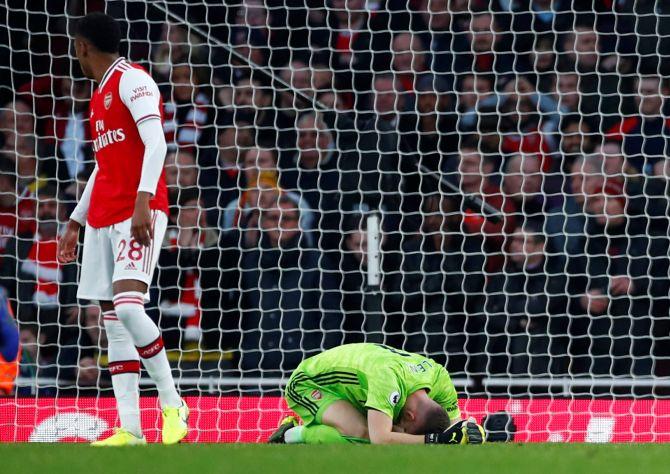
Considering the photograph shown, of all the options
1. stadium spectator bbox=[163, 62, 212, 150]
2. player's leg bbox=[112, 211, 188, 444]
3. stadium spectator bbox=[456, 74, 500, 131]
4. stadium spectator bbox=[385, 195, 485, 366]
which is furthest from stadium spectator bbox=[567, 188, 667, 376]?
player's leg bbox=[112, 211, 188, 444]

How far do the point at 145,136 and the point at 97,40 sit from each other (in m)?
0.50

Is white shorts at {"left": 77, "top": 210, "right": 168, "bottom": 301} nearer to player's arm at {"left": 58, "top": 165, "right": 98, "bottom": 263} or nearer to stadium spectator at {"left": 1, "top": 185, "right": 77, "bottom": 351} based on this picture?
player's arm at {"left": 58, "top": 165, "right": 98, "bottom": 263}

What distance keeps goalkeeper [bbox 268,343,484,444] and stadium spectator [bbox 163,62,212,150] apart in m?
2.97

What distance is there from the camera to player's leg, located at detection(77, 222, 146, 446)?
5.31 m

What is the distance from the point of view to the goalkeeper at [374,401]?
543 centimetres

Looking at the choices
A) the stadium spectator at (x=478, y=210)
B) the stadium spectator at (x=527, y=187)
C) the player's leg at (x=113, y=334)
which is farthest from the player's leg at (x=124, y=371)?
the stadium spectator at (x=527, y=187)

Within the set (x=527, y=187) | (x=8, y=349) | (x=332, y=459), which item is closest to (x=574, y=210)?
(x=527, y=187)

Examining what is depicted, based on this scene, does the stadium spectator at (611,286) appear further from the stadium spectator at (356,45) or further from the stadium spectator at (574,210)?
the stadium spectator at (356,45)

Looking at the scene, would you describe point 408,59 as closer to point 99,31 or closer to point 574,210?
point 574,210

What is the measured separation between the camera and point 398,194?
8.50m

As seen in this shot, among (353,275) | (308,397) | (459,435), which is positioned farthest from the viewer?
(353,275)

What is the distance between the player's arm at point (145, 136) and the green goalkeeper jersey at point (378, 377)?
3.69 feet

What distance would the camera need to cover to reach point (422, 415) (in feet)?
18.1

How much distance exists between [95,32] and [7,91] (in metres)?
3.64
